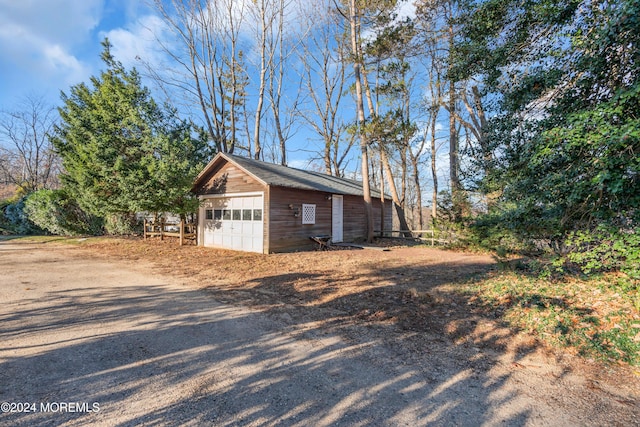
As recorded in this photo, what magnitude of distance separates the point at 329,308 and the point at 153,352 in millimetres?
2620

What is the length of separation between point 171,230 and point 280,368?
15671mm

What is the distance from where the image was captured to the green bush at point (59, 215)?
16422 mm

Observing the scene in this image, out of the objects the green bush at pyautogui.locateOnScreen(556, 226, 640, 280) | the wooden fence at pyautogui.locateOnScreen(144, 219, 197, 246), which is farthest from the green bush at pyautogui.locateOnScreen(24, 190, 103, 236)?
the green bush at pyautogui.locateOnScreen(556, 226, 640, 280)

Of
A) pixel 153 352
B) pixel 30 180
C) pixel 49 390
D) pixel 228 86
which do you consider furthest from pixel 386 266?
pixel 30 180

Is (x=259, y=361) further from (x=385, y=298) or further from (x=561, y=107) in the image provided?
(x=561, y=107)

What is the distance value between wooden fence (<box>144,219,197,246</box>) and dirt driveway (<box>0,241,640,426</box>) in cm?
867

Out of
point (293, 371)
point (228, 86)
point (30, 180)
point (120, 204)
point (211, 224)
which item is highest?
point (228, 86)

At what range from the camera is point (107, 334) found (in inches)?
143

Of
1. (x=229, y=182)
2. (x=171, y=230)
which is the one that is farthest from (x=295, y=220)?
(x=171, y=230)

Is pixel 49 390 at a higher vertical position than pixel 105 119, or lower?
lower

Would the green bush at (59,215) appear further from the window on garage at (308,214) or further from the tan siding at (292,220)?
the window on garage at (308,214)

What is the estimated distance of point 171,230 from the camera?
53.2 feet

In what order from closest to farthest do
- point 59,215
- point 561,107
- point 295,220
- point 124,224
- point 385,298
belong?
1. point 561,107
2. point 385,298
3. point 295,220
4. point 59,215
5. point 124,224

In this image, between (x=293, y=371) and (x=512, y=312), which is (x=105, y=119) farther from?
(x=512, y=312)
